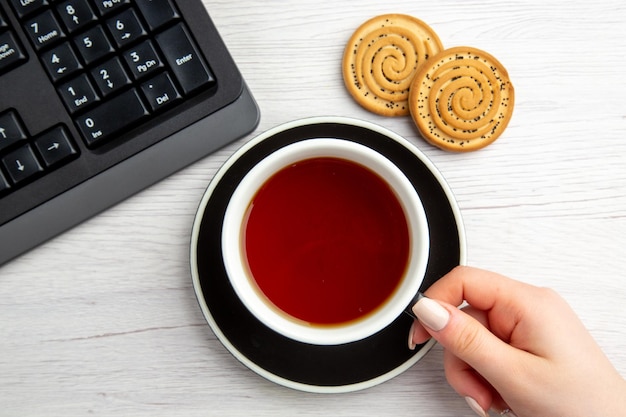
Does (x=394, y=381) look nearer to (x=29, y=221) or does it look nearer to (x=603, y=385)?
(x=603, y=385)

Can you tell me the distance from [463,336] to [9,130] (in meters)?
0.47

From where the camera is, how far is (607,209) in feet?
2.18

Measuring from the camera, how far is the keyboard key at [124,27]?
0.53 m

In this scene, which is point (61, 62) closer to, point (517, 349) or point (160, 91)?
point (160, 91)

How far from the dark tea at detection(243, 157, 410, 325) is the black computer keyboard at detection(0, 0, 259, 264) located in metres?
0.12

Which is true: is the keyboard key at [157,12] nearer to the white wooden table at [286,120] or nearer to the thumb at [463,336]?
the white wooden table at [286,120]

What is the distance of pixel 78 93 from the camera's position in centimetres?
54

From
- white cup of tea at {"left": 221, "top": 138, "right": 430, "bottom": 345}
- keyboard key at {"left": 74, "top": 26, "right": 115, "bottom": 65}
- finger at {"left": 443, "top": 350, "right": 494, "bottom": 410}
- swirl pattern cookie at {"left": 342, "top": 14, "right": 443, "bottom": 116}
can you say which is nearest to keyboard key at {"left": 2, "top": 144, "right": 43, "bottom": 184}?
keyboard key at {"left": 74, "top": 26, "right": 115, "bottom": 65}

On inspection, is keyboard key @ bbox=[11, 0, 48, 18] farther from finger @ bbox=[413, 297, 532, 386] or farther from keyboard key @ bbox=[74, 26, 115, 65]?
finger @ bbox=[413, 297, 532, 386]

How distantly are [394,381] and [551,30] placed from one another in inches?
17.7

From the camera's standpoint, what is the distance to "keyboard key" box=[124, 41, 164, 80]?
537mm

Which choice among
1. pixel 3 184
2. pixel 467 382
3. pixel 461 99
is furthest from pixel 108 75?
pixel 467 382

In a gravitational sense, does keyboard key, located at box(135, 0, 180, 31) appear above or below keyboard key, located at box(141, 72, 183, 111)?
above

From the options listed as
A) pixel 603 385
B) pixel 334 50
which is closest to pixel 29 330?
pixel 334 50
